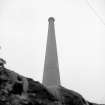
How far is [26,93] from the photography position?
14383mm

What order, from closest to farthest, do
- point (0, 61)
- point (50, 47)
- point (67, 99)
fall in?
point (0, 61) → point (67, 99) → point (50, 47)

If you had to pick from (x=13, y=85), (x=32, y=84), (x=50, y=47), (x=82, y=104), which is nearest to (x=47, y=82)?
(x=50, y=47)

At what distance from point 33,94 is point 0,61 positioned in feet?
14.5

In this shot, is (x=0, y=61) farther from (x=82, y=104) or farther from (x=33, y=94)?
(x=82, y=104)

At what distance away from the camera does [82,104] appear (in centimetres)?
1797

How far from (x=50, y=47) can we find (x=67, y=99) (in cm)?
1718

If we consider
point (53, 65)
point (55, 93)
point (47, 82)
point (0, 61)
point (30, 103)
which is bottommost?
point (30, 103)

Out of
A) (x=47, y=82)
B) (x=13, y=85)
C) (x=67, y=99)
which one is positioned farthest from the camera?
(x=47, y=82)

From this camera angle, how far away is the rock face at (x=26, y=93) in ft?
41.2

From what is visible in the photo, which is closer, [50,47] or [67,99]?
[67,99]

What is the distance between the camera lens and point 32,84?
15.8m

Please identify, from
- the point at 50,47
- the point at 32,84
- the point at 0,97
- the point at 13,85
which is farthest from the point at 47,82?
the point at 0,97

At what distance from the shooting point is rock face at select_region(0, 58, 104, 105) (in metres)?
12.6

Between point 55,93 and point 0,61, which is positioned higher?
point 0,61
